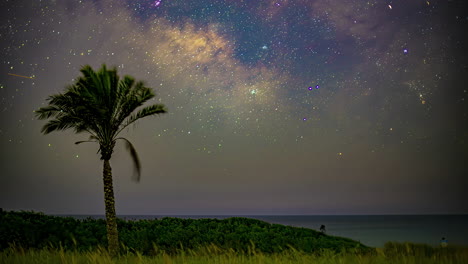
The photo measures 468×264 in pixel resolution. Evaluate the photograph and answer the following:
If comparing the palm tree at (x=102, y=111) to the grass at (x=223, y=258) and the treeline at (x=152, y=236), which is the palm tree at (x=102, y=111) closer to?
the treeline at (x=152, y=236)

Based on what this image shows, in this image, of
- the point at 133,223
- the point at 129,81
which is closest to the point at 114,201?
the point at 129,81

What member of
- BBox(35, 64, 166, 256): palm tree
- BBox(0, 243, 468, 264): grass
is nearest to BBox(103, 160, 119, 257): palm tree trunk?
BBox(35, 64, 166, 256): palm tree

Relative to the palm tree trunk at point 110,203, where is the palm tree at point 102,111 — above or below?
above

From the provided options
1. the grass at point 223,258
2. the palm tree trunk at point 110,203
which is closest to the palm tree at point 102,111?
the palm tree trunk at point 110,203

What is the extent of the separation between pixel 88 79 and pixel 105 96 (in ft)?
3.49

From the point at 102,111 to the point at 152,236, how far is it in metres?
7.98

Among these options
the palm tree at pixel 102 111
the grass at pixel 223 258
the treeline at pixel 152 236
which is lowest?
the treeline at pixel 152 236

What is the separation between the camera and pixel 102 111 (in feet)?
57.9

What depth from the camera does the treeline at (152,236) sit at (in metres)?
18.5

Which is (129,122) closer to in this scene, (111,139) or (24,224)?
(111,139)

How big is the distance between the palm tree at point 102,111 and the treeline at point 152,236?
2.74 m

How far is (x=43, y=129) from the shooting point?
1827cm

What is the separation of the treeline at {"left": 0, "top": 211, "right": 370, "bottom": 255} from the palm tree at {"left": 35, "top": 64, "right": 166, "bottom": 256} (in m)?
2.74

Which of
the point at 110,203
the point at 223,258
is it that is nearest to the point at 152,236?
the point at 110,203
